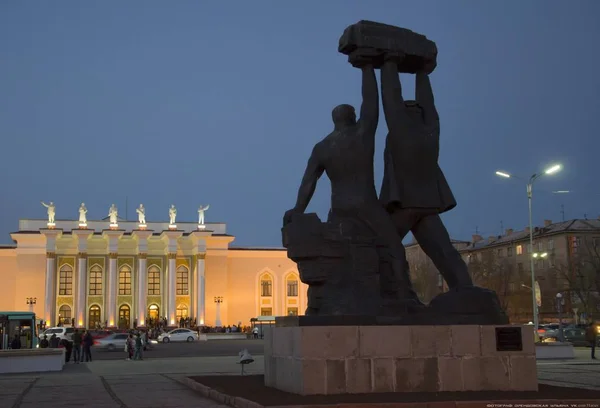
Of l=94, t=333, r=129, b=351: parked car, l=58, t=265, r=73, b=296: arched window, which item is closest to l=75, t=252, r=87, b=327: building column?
l=58, t=265, r=73, b=296: arched window

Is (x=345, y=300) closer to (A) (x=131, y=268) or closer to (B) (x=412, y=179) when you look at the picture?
(B) (x=412, y=179)

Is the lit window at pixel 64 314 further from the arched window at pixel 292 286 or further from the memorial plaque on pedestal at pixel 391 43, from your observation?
the memorial plaque on pedestal at pixel 391 43

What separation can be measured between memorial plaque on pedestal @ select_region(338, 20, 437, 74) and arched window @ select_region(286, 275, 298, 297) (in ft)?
187

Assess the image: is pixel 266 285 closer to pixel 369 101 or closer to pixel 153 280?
pixel 153 280

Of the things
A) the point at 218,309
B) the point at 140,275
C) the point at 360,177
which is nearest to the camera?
the point at 360,177

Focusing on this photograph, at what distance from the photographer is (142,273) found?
2463 inches

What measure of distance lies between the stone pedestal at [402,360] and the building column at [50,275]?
54762 mm

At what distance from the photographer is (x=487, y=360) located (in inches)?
347

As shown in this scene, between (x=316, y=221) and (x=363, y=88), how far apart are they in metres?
2.03

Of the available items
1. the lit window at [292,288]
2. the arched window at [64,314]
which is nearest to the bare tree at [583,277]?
the lit window at [292,288]

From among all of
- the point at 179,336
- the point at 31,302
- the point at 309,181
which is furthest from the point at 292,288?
the point at 309,181

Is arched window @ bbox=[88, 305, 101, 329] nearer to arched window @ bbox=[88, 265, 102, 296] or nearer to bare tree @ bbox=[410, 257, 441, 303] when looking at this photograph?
arched window @ bbox=[88, 265, 102, 296]

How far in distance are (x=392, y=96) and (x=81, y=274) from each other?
55.6 meters

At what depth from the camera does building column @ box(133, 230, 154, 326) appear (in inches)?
2426
